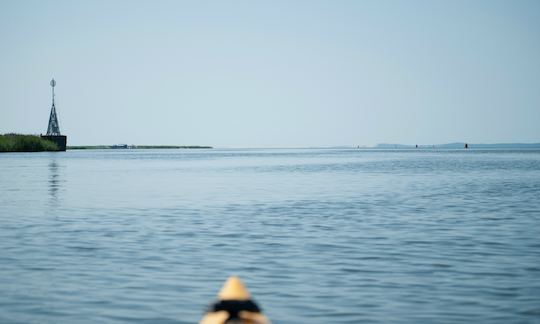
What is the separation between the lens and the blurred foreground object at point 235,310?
5219 mm

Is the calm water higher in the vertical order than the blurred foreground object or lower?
lower

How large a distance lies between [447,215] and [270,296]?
18646mm

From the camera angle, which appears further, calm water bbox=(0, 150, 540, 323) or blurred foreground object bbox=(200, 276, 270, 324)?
calm water bbox=(0, 150, 540, 323)

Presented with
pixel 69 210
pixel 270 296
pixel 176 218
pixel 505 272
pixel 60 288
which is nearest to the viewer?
pixel 270 296

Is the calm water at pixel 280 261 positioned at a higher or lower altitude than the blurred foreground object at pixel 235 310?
lower

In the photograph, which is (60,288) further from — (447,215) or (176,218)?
(447,215)

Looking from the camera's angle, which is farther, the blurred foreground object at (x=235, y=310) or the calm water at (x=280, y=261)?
the calm water at (x=280, y=261)

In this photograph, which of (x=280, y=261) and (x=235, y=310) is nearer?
(x=235, y=310)

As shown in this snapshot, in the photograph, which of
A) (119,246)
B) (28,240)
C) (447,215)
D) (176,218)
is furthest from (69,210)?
(447,215)

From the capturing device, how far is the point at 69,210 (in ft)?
111

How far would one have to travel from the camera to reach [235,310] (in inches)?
207

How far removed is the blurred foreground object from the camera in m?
5.22

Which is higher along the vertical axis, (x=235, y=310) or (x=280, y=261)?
(x=235, y=310)

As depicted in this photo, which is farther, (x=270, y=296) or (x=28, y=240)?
(x=28, y=240)
